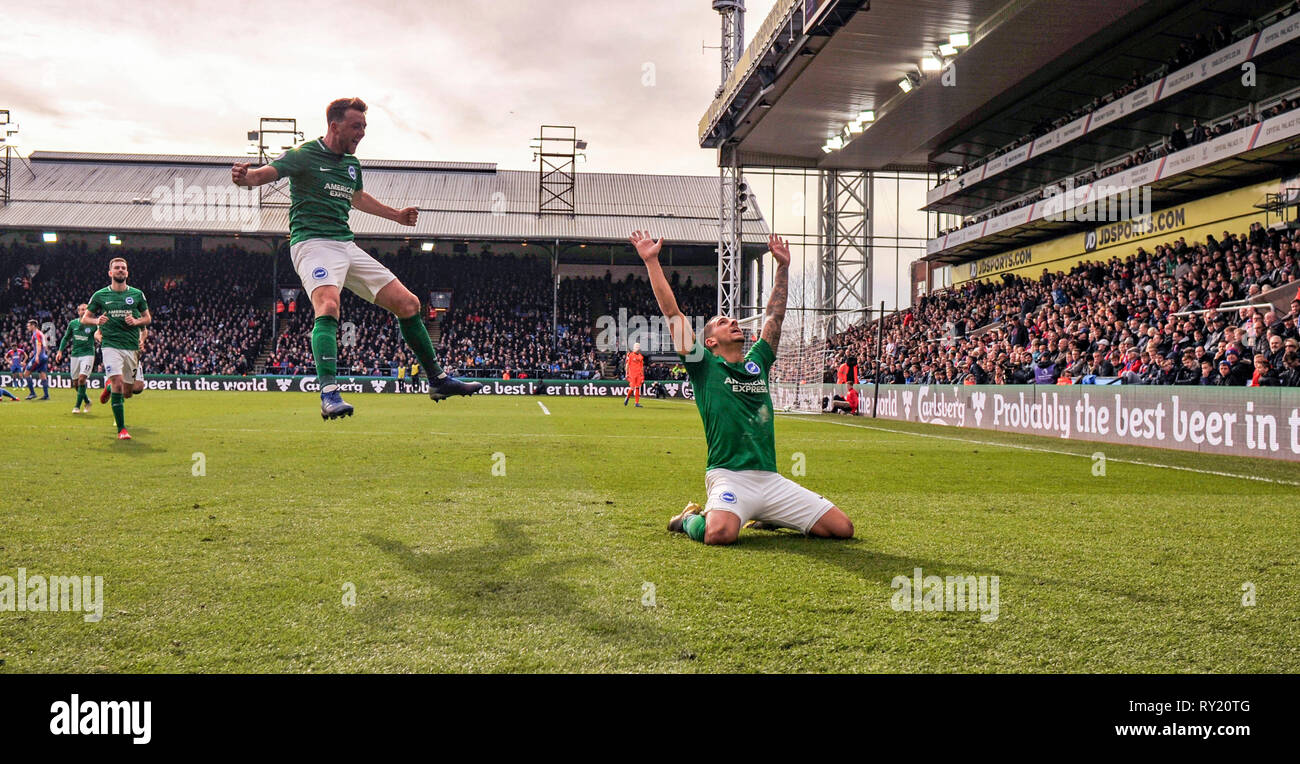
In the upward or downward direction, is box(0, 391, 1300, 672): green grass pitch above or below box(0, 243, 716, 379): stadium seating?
below

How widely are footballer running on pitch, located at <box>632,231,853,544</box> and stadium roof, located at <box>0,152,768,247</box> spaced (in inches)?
1660

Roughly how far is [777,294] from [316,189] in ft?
11.4

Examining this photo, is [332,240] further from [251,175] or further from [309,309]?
[309,309]

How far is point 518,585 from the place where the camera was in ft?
12.9

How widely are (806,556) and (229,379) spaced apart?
42382mm

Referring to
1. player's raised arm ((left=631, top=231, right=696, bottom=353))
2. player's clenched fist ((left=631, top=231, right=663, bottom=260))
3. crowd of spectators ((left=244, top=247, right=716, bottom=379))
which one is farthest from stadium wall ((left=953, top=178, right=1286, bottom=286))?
player's clenched fist ((left=631, top=231, right=663, bottom=260))

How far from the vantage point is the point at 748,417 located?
17.8 ft

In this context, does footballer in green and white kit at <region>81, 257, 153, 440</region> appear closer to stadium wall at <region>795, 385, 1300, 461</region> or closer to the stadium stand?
stadium wall at <region>795, 385, 1300, 461</region>

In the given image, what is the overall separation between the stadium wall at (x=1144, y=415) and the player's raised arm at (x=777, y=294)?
985cm

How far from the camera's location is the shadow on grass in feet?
10.9

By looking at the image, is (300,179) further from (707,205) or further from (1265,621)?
(707,205)

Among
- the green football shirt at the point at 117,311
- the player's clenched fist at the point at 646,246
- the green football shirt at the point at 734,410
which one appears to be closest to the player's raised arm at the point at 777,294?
the green football shirt at the point at 734,410

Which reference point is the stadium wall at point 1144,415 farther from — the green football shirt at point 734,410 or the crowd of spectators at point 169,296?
the crowd of spectators at point 169,296
